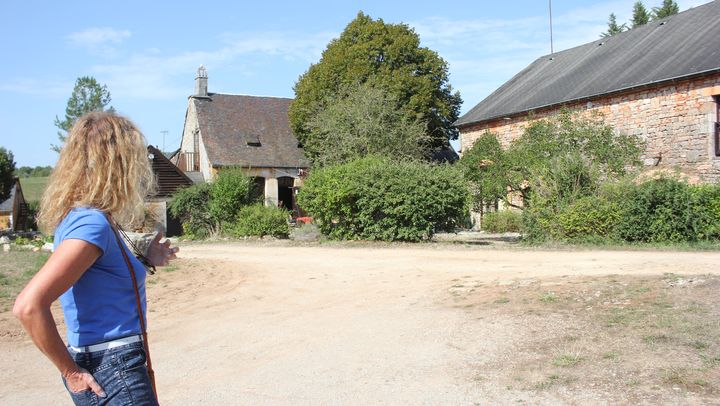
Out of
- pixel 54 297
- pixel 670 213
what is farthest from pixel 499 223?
pixel 54 297

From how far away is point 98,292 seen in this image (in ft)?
8.13

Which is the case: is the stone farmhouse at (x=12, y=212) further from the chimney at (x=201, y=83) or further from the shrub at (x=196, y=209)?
the shrub at (x=196, y=209)

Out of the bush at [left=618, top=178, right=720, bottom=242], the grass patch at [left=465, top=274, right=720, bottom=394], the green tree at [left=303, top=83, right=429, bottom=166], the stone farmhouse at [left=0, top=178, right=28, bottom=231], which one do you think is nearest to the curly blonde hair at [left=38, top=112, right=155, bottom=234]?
the grass patch at [left=465, top=274, right=720, bottom=394]

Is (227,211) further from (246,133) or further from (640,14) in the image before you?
(640,14)

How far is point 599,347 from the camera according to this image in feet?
19.8

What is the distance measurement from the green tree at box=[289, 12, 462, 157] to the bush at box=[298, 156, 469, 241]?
12.4 metres

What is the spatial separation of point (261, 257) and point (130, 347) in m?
13.2

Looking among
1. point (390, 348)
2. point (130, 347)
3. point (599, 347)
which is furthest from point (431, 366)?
point (130, 347)

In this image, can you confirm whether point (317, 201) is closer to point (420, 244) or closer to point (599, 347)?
point (420, 244)

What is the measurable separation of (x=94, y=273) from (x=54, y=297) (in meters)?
0.21

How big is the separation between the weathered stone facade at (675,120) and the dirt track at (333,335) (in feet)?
31.2

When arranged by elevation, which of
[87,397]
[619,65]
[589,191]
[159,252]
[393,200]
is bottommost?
[87,397]

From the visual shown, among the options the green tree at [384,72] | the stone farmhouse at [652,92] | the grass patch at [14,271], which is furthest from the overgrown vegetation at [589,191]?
the grass patch at [14,271]

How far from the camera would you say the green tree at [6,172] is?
33.3m
